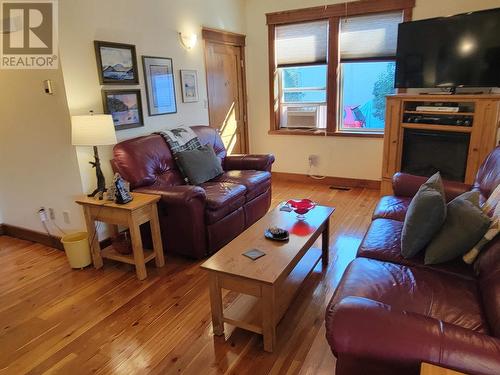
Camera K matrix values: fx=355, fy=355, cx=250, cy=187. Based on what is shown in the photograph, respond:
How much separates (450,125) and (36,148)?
4.03 metres

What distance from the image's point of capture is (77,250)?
9.28 ft

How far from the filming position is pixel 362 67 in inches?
180

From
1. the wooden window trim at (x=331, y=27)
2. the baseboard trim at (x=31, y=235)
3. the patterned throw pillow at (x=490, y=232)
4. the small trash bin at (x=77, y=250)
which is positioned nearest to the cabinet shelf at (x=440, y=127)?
the wooden window trim at (x=331, y=27)

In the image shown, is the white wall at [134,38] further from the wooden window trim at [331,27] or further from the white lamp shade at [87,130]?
the wooden window trim at [331,27]

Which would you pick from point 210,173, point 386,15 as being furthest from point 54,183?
point 386,15

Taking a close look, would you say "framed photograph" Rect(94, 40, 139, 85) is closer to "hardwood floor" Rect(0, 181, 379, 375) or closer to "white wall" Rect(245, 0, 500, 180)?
"hardwood floor" Rect(0, 181, 379, 375)

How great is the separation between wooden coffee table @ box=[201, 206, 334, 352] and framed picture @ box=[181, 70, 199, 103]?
2.17 m

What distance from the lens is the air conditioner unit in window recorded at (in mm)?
4992

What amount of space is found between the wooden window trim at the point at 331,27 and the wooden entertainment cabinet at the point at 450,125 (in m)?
0.47

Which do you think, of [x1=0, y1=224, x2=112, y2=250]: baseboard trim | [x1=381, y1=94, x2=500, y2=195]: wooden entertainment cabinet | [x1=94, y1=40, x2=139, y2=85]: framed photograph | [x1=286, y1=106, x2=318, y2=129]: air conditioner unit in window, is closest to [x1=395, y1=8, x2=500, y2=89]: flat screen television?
[x1=381, y1=94, x2=500, y2=195]: wooden entertainment cabinet

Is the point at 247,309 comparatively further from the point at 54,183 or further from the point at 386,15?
the point at 386,15

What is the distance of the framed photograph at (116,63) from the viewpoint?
9.82 feet

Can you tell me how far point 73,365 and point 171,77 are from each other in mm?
2889

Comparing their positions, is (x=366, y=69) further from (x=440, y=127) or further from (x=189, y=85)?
(x=189, y=85)
